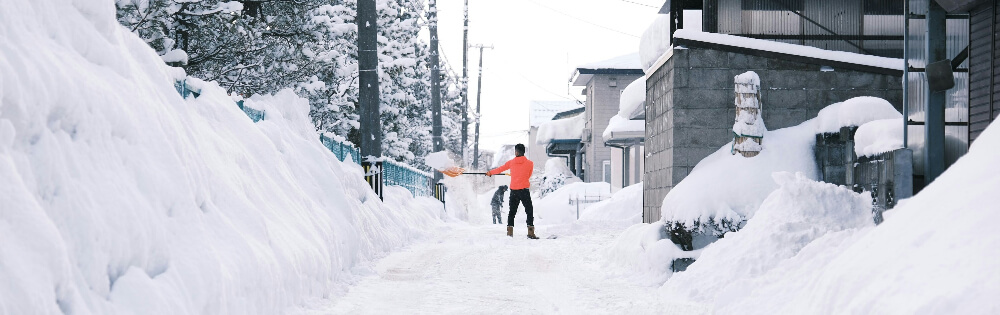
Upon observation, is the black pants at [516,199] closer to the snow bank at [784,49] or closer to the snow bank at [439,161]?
the snow bank at [784,49]

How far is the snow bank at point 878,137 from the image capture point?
709cm

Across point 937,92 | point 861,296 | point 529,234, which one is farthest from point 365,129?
point 861,296

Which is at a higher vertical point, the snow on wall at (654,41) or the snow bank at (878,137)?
the snow on wall at (654,41)

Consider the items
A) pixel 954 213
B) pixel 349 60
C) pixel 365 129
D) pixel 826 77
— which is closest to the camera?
pixel 954 213

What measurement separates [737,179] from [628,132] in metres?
19.5

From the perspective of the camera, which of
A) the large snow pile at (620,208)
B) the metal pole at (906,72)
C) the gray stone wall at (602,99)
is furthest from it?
the gray stone wall at (602,99)

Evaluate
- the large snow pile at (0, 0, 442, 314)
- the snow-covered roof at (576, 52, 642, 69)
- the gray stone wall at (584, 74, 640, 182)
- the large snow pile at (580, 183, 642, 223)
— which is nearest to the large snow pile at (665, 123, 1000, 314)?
the large snow pile at (0, 0, 442, 314)

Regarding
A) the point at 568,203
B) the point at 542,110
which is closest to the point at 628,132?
the point at 568,203

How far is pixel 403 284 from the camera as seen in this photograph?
7672mm

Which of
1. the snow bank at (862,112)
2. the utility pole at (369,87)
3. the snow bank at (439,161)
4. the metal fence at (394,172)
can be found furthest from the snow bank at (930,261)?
the snow bank at (439,161)

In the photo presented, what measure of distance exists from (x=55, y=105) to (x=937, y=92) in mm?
6459

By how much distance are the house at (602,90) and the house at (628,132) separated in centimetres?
126

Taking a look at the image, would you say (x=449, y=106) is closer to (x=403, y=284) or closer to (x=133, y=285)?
(x=403, y=284)

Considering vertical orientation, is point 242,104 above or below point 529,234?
above
